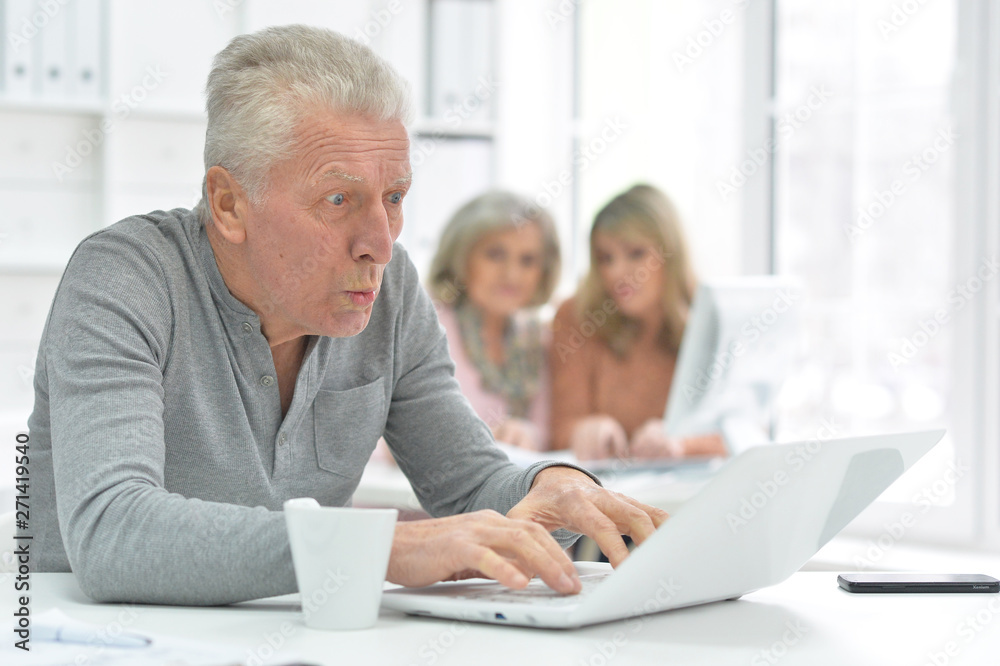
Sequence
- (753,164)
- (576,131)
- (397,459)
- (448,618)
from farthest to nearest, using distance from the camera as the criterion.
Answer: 1. (576,131)
2. (753,164)
3. (397,459)
4. (448,618)

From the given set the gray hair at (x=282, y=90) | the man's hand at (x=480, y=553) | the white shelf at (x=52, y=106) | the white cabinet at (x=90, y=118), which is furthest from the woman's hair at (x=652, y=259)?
the man's hand at (x=480, y=553)

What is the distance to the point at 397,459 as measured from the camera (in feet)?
4.37

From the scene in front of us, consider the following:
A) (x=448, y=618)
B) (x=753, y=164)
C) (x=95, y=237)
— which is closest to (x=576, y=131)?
(x=753, y=164)

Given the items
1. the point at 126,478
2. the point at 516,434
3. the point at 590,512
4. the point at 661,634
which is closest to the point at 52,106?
the point at 516,434

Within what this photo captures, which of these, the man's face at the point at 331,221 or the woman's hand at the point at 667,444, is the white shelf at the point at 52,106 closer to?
the woman's hand at the point at 667,444

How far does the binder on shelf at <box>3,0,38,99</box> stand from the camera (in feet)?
8.75

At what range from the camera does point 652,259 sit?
293 cm

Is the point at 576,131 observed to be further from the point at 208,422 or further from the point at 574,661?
the point at 574,661

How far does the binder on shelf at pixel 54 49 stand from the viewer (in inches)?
106

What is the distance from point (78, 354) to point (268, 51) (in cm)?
39

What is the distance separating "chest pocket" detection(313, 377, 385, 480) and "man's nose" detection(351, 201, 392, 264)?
213 millimetres

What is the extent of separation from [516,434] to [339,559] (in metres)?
1.98

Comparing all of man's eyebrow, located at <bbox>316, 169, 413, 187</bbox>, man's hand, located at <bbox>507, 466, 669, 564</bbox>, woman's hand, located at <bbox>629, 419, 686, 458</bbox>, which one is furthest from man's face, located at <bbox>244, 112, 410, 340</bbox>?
woman's hand, located at <bbox>629, 419, 686, 458</bbox>

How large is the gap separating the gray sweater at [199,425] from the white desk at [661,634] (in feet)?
0.16
